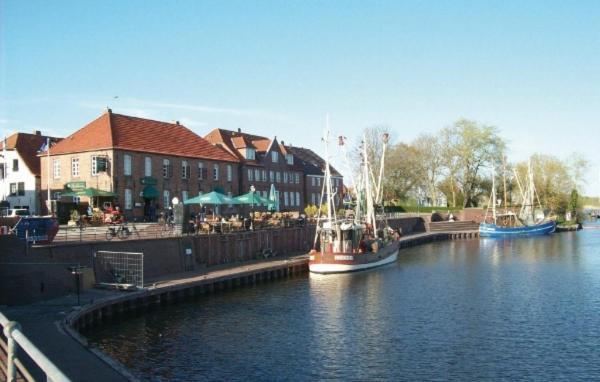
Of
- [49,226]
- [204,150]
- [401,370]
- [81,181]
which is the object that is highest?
[204,150]

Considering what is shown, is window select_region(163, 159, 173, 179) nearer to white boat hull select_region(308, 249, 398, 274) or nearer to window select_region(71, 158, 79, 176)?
window select_region(71, 158, 79, 176)

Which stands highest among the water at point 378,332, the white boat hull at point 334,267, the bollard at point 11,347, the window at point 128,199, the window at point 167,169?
the window at point 167,169

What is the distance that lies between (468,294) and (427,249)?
35439 mm

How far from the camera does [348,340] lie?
76.1 feet

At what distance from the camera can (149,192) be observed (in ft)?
176

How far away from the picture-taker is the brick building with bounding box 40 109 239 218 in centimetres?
5112

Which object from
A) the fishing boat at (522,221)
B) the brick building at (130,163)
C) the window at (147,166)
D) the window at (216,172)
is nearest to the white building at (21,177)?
the brick building at (130,163)

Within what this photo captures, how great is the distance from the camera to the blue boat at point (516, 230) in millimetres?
84375

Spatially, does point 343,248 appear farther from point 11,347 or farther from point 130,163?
point 11,347

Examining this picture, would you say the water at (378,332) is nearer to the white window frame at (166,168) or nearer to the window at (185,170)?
the white window frame at (166,168)

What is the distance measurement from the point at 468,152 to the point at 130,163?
204 feet

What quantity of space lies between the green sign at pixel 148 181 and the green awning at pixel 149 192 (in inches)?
15.1

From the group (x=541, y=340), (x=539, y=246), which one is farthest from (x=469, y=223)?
(x=541, y=340)

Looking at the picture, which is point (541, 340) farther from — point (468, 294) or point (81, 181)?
point (81, 181)
